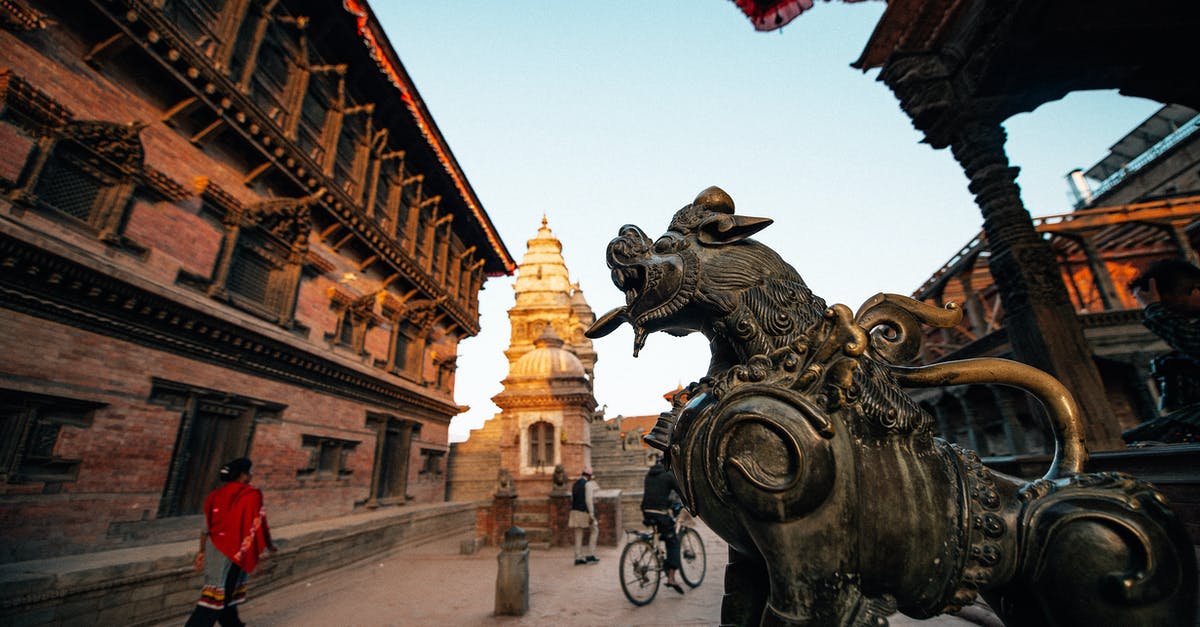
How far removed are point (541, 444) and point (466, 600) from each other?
7.37 m

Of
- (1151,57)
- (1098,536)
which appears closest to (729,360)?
(1098,536)

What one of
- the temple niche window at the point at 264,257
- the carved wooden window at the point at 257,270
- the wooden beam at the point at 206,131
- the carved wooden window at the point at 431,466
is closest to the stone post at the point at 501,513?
the carved wooden window at the point at 431,466

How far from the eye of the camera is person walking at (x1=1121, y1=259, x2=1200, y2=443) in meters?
2.50

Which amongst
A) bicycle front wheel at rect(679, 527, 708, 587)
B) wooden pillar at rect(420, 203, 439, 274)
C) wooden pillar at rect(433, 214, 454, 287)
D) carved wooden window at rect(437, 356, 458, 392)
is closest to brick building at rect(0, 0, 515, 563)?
wooden pillar at rect(420, 203, 439, 274)

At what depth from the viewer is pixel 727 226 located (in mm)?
1361

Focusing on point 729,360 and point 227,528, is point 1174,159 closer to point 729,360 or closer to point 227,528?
point 729,360

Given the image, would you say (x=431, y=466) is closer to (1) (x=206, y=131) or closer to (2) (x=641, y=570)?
(1) (x=206, y=131)

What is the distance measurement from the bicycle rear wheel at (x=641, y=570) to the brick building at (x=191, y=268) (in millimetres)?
6693

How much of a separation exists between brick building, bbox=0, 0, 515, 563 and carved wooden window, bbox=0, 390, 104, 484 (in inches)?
0.9

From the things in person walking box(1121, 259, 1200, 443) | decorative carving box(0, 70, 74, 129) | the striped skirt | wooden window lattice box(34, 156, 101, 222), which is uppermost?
decorative carving box(0, 70, 74, 129)

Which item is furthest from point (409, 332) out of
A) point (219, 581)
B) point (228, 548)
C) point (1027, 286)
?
point (1027, 286)

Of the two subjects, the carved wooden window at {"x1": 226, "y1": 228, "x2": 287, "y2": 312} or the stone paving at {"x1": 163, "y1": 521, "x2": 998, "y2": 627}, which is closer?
the stone paving at {"x1": 163, "y1": 521, "x2": 998, "y2": 627}

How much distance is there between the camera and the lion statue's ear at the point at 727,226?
4.52 feet

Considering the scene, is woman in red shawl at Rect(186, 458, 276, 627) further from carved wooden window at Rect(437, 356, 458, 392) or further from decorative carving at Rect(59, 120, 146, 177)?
carved wooden window at Rect(437, 356, 458, 392)
